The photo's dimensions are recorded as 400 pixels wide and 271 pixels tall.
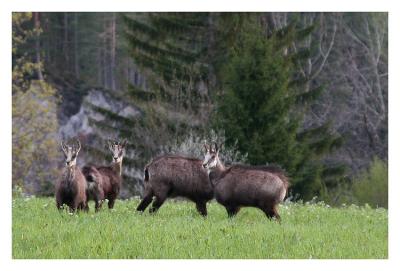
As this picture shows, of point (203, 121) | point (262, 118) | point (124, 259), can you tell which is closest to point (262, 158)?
point (262, 118)

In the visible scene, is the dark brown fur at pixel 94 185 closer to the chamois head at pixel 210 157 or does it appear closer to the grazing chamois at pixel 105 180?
the grazing chamois at pixel 105 180

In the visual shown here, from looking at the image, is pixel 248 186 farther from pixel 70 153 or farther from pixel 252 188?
pixel 70 153

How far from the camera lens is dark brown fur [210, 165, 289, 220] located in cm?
1548

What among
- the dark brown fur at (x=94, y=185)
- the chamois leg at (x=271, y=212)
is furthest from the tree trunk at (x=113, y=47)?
the chamois leg at (x=271, y=212)

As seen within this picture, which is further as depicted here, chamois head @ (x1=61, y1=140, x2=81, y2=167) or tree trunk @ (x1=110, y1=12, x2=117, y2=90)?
tree trunk @ (x1=110, y1=12, x2=117, y2=90)

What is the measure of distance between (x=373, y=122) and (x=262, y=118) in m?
21.1

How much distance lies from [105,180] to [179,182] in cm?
185

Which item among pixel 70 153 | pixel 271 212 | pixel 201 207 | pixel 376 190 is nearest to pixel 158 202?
pixel 201 207

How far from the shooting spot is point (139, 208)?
16.9 meters

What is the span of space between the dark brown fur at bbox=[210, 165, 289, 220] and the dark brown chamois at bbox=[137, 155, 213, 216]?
576 millimetres

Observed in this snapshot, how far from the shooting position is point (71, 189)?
614 inches

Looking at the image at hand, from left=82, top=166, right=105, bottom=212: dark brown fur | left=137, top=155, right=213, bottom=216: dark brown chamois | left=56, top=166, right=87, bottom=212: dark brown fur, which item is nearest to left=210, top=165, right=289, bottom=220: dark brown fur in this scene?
left=137, top=155, right=213, bottom=216: dark brown chamois

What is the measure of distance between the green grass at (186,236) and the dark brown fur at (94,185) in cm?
40

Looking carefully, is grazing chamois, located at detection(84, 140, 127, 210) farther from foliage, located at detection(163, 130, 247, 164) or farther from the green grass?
foliage, located at detection(163, 130, 247, 164)
